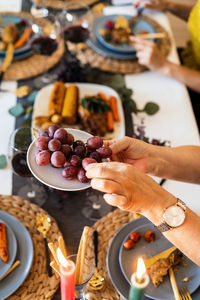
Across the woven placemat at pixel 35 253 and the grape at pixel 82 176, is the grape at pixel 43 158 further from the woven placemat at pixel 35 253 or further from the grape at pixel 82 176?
the woven placemat at pixel 35 253

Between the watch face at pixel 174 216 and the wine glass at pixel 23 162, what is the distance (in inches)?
17.1

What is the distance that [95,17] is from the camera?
6.08ft

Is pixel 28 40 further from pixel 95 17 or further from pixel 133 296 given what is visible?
→ pixel 133 296

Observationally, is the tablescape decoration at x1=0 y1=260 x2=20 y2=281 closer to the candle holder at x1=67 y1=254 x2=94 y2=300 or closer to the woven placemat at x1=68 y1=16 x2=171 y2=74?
the candle holder at x1=67 y1=254 x2=94 y2=300

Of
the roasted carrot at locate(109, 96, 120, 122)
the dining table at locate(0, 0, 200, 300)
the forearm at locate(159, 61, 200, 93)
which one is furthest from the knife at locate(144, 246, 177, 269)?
the forearm at locate(159, 61, 200, 93)

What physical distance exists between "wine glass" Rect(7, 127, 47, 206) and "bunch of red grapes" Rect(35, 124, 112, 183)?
0.13 metres

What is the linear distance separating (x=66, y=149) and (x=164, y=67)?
91cm

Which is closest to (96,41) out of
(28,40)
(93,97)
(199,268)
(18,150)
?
(28,40)

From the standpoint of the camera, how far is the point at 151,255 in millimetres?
969

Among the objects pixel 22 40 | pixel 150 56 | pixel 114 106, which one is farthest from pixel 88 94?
pixel 22 40

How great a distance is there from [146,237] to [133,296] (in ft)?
1.79

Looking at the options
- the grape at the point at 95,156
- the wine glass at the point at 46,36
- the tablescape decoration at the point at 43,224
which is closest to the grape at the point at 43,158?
the grape at the point at 95,156

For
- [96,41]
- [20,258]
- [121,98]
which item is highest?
[96,41]

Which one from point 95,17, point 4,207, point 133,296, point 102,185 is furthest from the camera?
point 95,17
